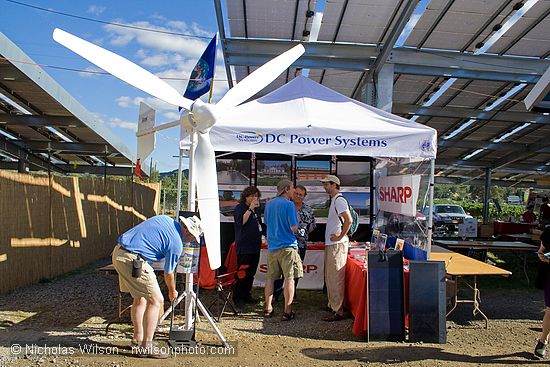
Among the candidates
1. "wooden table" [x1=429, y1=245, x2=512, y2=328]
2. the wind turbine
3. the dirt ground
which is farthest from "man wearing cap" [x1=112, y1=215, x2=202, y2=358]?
"wooden table" [x1=429, y1=245, x2=512, y2=328]

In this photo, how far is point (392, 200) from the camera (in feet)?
25.3

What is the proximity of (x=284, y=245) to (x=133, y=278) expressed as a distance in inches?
87.3

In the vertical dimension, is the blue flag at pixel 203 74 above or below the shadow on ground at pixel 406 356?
above

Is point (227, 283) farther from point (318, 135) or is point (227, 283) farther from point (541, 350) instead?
point (541, 350)

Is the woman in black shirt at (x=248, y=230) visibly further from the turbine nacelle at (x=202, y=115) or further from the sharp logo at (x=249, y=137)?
the turbine nacelle at (x=202, y=115)

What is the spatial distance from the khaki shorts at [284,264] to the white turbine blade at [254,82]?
193cm

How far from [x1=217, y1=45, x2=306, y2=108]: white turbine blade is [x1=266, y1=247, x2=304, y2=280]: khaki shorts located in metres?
1.93

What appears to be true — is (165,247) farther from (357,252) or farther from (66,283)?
(66,283)

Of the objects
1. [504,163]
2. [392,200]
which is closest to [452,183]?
[504,163]

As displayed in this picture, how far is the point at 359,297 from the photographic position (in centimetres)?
586

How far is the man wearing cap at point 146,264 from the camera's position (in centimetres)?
454

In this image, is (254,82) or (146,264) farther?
(254,82)

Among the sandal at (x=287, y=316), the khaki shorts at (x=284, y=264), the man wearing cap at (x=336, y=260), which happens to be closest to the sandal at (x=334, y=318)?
the man wearing cap at (x=336, y=260)

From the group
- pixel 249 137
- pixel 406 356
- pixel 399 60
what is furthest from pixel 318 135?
pixel 399 60
